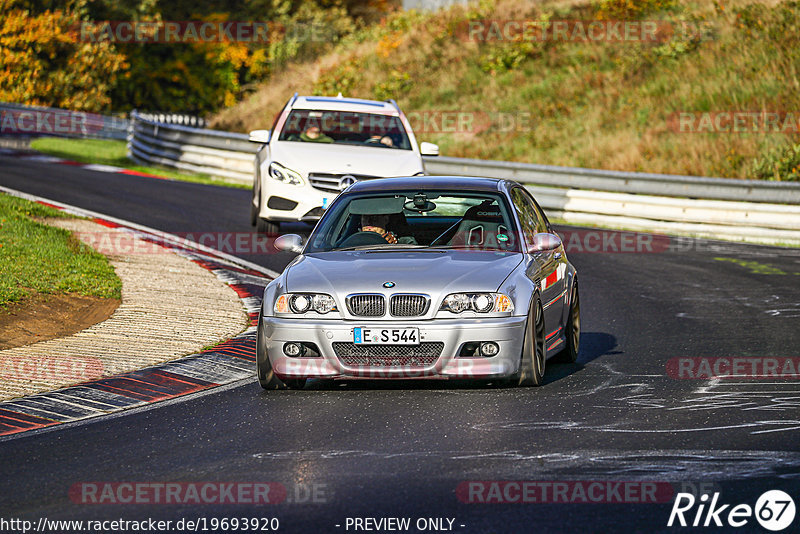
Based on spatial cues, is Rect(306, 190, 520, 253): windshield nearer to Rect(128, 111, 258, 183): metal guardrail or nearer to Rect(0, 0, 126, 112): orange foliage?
Rect(128, 111, 258, 183): metal guardrail

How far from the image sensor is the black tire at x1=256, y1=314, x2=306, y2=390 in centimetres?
905

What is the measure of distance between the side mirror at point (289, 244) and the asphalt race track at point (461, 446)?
1054 millimetres

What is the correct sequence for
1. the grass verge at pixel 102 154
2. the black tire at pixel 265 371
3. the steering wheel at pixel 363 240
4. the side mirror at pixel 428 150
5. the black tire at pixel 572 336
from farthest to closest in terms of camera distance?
the grass verge at pixel 102 154, the side mirror at pixel 428 150, the black tire at pixel 572 336, the steering wheel at pixel 363 240, the black tire at pixel 265 371

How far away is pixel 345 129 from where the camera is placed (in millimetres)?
18438

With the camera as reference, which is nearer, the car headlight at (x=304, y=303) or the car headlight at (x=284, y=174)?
the car headlight at (x=304, y=303)

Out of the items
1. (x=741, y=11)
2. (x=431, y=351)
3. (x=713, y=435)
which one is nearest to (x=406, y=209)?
(x=431, y=351)

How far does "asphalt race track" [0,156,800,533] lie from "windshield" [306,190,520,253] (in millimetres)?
1132

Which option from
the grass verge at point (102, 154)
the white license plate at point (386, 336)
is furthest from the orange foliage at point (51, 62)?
the white license plate at point (386, 336)

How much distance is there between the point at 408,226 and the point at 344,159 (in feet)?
22.3

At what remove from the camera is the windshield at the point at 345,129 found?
1814 cm

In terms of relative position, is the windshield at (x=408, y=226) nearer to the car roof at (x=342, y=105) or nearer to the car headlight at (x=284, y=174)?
the car headlight at (x=284, y=174)

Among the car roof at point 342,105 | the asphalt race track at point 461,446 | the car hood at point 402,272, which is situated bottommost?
the asphalt race track at point 461,446

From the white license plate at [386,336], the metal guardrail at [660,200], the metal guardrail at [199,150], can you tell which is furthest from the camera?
the metal guardrail at [199,150]

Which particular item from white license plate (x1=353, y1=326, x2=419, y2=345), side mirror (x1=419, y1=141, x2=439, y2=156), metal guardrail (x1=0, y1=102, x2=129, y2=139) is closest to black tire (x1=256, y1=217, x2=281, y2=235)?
side mirror (x1=419, y1=141, x2=439, y2=156)
